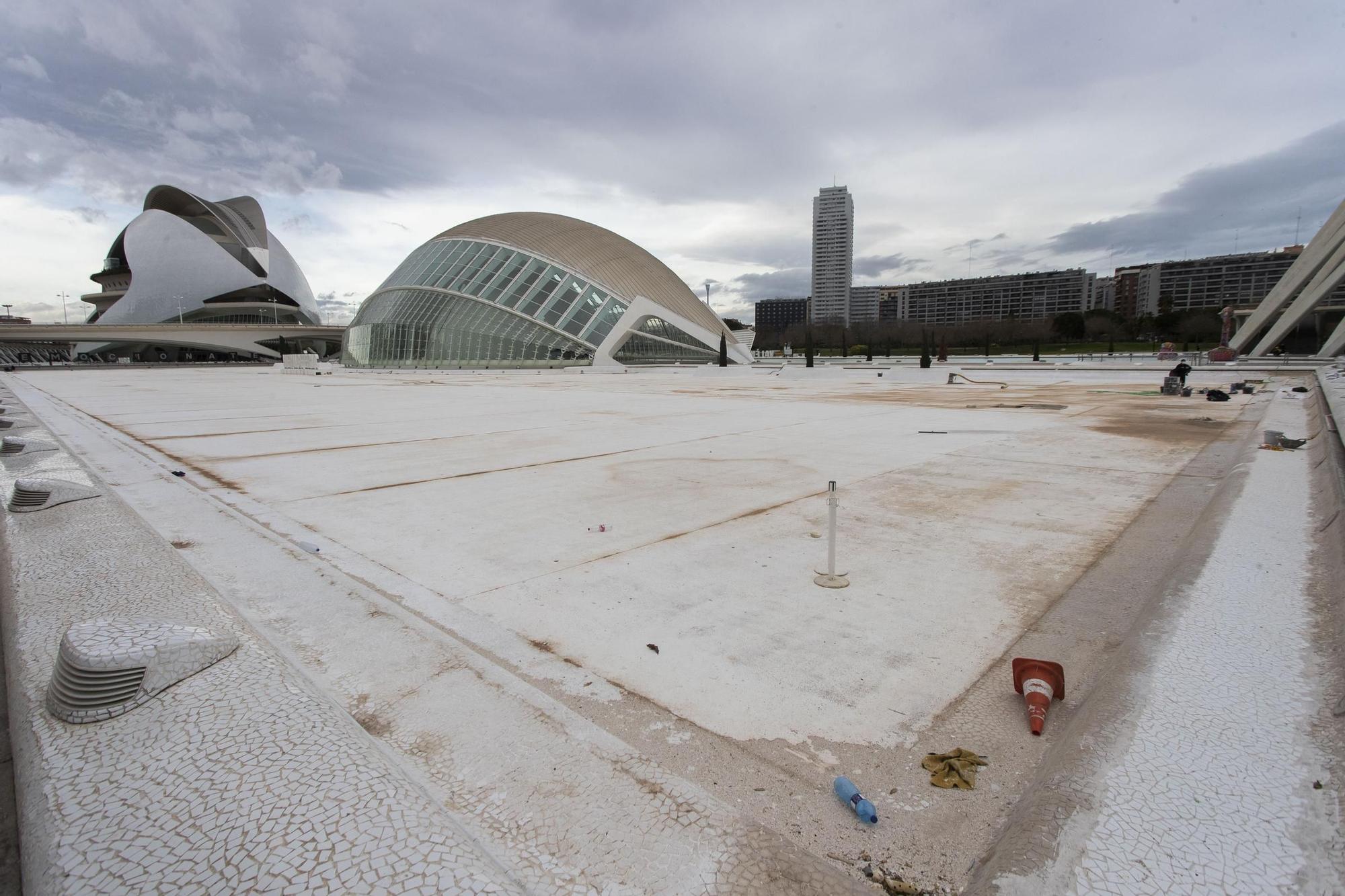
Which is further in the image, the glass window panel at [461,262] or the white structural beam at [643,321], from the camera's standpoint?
the glass window panel at [461,262]

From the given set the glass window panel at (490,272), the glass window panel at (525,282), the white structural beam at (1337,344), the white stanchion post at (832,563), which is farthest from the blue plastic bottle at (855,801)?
Answer: the white structural beam at (1337,344)

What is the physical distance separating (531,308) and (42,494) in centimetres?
4022

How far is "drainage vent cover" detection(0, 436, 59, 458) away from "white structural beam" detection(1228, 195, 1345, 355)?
53.8 meters

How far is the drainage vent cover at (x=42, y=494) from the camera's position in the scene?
5.44 metres

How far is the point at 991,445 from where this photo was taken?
9.25m

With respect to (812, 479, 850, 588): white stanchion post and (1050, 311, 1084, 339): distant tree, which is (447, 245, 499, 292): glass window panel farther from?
(1050, 311, 1084, 339): distant tree

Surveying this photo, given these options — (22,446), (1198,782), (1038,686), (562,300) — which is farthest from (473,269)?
(1198,782)

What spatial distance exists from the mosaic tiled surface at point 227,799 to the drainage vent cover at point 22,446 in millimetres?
7709

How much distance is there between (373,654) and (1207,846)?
3.03m

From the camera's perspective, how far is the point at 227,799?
75.3 inches

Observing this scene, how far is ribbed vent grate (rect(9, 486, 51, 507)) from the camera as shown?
5.45 meters

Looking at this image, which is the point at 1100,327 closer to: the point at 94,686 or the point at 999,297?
the point at 999,297

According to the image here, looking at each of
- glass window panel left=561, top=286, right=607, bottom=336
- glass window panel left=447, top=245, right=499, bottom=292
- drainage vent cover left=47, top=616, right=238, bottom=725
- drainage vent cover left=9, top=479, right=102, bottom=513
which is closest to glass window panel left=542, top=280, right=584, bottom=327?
glass window panel left=561, top=286, right=607, bottom=336

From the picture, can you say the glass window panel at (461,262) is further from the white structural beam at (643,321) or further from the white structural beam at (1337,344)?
the white structural beam at (1337,344)
